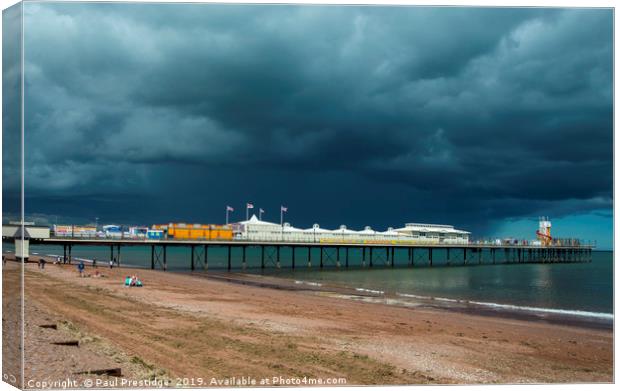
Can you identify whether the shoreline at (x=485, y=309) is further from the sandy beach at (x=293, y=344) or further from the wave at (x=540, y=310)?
the sandy beach at (x=293, y=344)

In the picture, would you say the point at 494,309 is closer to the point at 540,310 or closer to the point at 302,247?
the point at 540,310

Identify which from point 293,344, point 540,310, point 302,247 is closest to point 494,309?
point 540,310

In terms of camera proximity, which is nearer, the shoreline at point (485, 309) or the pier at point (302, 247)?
the shoreline at point (485, 309)

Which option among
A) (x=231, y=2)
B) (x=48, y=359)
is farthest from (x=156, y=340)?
(x=231, y=2)

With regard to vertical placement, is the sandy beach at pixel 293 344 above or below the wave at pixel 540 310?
above

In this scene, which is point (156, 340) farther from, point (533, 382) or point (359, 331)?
point (533, 382)

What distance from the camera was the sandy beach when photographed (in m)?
8.93

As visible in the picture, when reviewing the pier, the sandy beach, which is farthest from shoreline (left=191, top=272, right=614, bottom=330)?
the pier

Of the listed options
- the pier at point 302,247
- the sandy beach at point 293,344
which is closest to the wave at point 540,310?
the sandy beach at point 293,344

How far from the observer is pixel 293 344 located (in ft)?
38.2

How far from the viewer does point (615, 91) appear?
890cm

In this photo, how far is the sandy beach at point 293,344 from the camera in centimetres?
893

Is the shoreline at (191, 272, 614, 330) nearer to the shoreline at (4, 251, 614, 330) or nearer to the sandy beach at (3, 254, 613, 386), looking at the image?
the shoreline at (4, 251, 614, 330)

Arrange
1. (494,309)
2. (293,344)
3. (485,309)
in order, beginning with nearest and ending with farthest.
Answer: (293,344)
(485,309)
(494,309)
